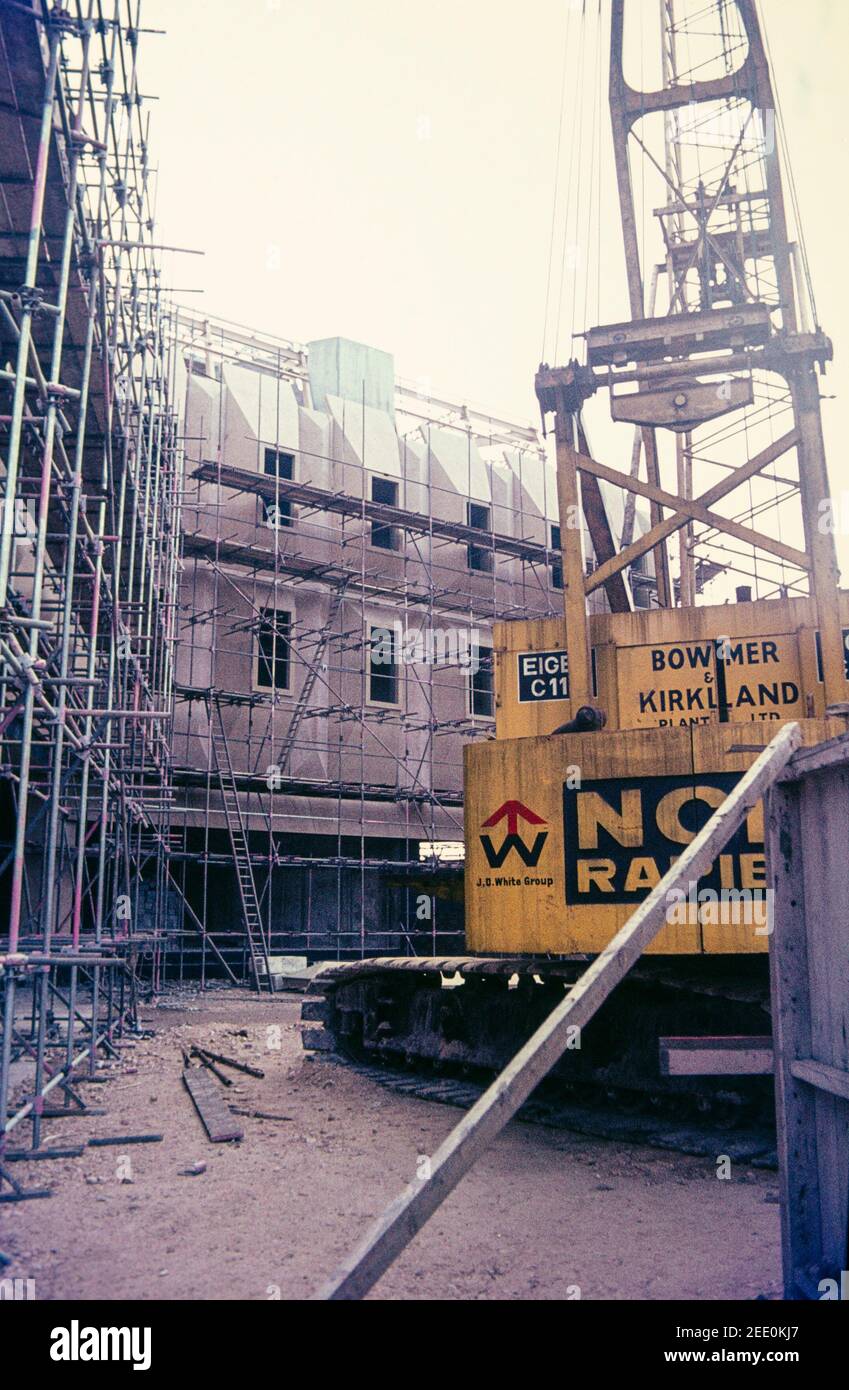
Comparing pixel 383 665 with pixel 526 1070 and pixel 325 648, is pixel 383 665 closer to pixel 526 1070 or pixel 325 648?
pixel 325 648

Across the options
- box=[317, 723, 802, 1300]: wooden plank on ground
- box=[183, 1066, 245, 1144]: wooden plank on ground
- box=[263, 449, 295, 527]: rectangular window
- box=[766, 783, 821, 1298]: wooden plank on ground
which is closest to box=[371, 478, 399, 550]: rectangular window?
box=[263, 449, 295, 527]: rectangular window

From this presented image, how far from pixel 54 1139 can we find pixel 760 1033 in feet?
17.1

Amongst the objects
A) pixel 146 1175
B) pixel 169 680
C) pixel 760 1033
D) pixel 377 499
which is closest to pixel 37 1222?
pixel 146 1175

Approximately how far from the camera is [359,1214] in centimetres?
616

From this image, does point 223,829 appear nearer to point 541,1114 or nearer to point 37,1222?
point 541,1114

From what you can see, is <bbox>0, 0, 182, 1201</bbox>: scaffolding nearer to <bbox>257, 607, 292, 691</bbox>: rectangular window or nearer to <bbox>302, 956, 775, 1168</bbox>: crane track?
<bbox>302, 956, 775, 1168</bbox>: crane track

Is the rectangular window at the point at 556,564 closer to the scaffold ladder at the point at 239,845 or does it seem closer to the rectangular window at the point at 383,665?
the rectangular window at the point at 383,665

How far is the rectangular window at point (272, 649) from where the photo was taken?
24.1m

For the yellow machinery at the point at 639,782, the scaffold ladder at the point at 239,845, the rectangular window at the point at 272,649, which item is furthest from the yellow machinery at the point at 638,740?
the rectangular window at the point at 272,649

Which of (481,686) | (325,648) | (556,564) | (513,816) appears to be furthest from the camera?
(556,564)

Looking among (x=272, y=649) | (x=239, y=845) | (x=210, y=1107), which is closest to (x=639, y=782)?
(x=210, y=1107)

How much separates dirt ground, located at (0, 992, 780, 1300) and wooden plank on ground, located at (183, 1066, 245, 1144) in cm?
13

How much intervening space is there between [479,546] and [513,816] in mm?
20838
